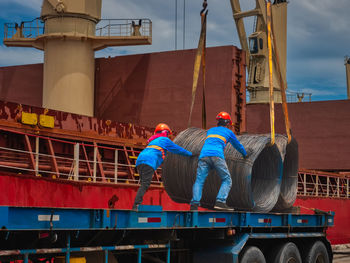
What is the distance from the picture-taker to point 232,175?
11211 mm

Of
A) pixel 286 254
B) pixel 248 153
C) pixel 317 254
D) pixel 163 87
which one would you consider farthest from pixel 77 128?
pixel 163 87

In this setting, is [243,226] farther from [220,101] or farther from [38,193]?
[220,101]

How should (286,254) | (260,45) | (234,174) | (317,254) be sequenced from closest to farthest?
(286,254) < (234,174) < (317,254) < (260,45)

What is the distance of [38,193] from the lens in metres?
13.1

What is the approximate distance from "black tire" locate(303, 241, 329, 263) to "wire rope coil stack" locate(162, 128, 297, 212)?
1142 millimetres

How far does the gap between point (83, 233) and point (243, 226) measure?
3.41 m

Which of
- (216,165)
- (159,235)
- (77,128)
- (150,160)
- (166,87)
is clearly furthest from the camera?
(166,87)

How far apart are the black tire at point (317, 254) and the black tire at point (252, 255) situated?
173 centimetres

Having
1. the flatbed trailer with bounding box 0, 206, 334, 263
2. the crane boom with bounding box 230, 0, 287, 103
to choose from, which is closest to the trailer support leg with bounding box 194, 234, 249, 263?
the flatbed trailer with bounding box 0, 206, 334, 263

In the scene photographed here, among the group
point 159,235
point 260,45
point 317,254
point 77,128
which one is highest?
point 260,45

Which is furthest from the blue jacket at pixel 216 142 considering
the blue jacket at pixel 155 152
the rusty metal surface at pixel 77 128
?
the rusty metal surface at pixel 77 128

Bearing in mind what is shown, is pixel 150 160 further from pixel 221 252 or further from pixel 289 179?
pixel 289 179

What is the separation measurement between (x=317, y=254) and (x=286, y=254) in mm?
1330

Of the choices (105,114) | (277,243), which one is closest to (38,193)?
(277,243)
